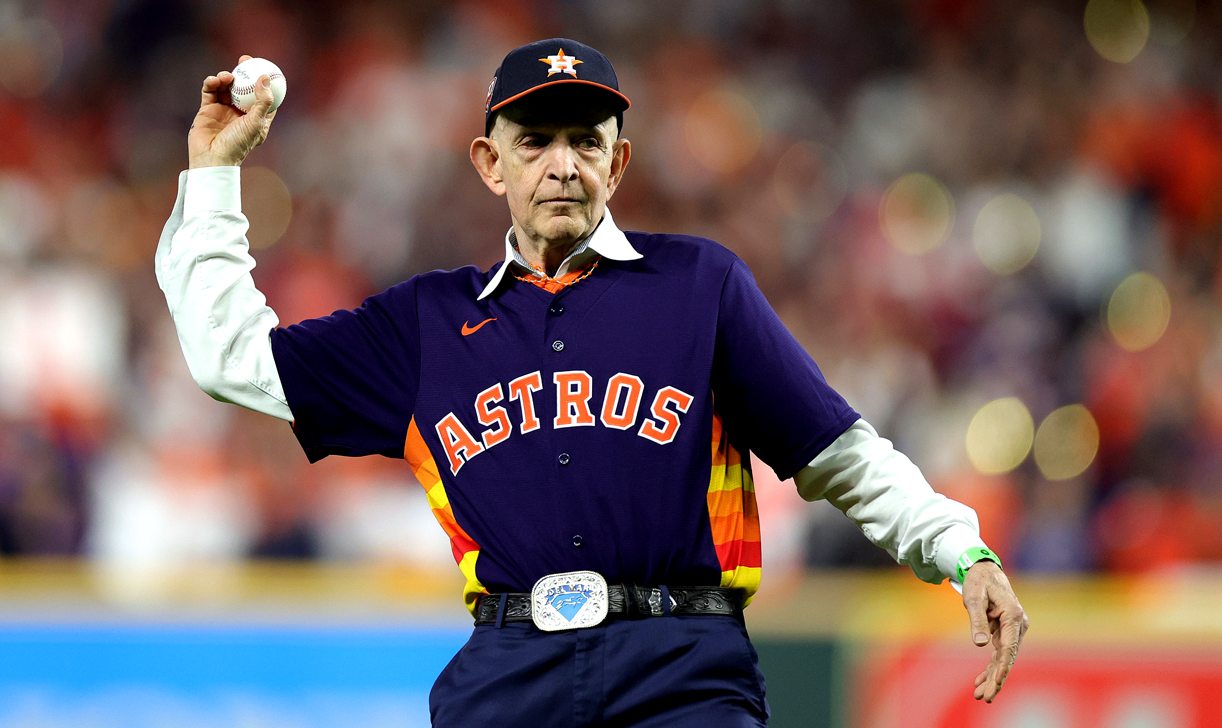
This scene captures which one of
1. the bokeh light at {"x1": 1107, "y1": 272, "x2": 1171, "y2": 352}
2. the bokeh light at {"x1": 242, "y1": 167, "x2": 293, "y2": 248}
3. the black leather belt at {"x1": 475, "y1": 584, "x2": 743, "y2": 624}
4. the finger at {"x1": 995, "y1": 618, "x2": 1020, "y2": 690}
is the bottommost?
the finger at {"x1": 995, "y1": 618, "x2": 1020, "y2": 690}

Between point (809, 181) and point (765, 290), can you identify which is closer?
point (765, 290)

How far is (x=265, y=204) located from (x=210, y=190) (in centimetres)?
723

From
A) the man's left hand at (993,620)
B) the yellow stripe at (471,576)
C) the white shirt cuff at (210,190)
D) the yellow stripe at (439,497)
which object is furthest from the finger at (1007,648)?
the white shirt cuff at (210,190)

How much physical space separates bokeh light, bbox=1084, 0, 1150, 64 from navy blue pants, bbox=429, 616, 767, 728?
8.15 m

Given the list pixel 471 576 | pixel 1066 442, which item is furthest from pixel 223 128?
pixel 1066 442

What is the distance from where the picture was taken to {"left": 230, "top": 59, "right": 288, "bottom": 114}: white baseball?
9.87ft

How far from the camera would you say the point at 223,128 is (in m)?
3.05

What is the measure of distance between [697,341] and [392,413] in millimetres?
677

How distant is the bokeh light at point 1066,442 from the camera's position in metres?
7.17

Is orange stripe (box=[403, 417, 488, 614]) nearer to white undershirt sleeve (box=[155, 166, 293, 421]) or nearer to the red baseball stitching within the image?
white undershirt sleeve (box=[155, 166, 293, 421])

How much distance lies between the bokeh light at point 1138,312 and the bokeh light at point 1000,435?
769 mm

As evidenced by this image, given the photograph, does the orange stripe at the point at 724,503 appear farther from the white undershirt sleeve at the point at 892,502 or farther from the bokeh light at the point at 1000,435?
the bokeh light at the point at 1000,435

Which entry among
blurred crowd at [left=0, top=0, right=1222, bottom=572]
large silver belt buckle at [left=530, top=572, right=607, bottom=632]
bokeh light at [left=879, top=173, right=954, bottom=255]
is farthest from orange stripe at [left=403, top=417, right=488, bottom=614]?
bokeh light at [left=879, top=173, right=954, bottom=255]

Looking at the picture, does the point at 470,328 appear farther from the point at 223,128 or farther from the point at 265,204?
the point at 265,204
